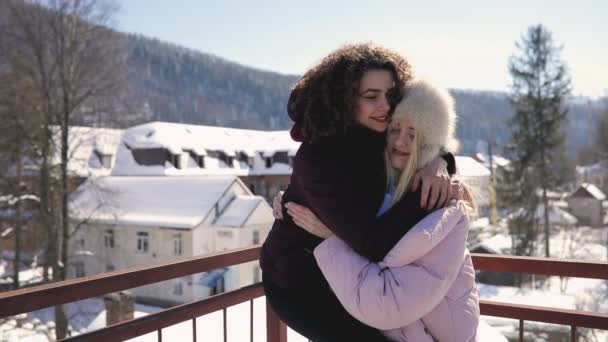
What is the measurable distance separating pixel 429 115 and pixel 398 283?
1.86 feet

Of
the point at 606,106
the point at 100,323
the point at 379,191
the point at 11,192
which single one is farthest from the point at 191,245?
the point at 606,106

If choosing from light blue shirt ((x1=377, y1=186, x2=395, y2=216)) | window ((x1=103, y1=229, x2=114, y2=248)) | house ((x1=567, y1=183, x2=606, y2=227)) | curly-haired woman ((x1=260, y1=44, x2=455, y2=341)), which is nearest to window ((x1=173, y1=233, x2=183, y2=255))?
window ((x1=103, y1=229, x2=114, y2=248))

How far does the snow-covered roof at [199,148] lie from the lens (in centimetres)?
2255

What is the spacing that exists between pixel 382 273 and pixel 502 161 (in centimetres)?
1976

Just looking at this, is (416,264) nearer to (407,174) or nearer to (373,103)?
(407,174)

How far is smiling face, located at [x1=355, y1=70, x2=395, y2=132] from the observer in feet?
5.48

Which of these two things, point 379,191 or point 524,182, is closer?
point 379,191

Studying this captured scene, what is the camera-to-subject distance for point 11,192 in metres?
11.1

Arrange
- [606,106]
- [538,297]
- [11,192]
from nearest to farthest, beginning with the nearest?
[11,192]
[538,297]
[606,106]

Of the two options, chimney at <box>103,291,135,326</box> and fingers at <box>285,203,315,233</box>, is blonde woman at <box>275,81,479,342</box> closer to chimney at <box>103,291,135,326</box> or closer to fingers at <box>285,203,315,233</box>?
fingers at <box>285,203,315,233</box>

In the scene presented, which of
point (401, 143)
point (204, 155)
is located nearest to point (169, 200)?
point (204, 155)

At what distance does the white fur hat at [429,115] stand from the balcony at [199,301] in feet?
3.81

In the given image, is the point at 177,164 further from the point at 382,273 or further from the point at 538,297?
the point at 382,273

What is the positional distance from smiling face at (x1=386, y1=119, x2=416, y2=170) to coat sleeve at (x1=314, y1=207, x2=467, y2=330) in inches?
11.4
